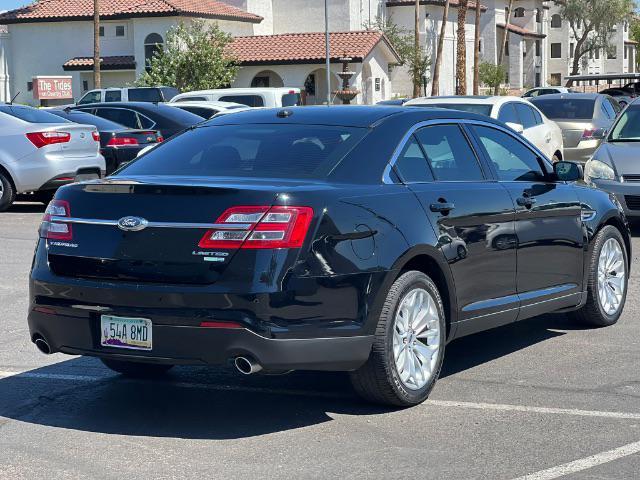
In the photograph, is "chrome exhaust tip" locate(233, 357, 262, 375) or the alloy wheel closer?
"chrome exhaust tip" locate(233, 357, 262, 375)

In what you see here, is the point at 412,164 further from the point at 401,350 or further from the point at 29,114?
the point at 29,114

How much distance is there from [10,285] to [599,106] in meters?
15.3

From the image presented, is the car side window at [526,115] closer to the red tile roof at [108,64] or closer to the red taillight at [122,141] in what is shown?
the red taillight at [122,141]

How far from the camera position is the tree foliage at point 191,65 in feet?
171

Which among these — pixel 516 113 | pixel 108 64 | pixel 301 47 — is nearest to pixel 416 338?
pixel 516 113

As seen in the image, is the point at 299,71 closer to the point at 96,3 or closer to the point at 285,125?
the point at 96,3

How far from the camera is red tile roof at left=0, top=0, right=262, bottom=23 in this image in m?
57.1

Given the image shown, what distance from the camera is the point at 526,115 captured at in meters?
19.3

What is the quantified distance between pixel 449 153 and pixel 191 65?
4592cm

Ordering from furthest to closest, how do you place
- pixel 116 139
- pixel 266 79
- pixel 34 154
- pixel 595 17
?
1. pixel 595 17
2. pixel 266 79
3. pixel 116 139
4. pixel 34 154

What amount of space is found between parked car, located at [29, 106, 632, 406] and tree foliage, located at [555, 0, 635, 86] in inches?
3644

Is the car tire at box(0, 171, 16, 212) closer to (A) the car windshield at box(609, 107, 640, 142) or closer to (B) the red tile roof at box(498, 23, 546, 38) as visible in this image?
(A) the car windshield at box(609, 107, 640, 142)

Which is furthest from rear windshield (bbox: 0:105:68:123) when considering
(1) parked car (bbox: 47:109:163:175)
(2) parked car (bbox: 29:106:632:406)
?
(2) parked car (bbox: 29:106:632:406)

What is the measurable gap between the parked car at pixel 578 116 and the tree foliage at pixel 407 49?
134ft
